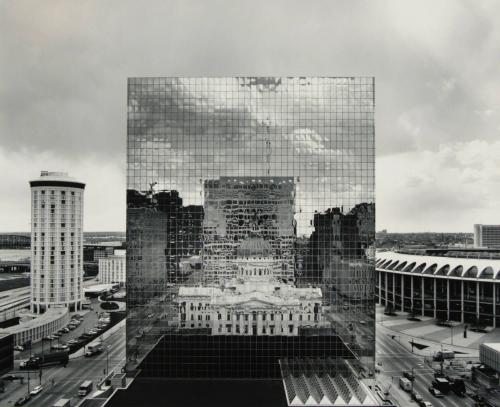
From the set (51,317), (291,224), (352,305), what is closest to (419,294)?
(352,305)

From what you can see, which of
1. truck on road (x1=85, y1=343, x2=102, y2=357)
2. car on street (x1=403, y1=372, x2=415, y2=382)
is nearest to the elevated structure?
truck on road (x1=85, y1=343, x2=102, y2=357)

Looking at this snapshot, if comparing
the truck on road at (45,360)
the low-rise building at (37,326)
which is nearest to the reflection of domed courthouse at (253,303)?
the truck on road at (45,360)

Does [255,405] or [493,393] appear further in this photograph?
[493,393]

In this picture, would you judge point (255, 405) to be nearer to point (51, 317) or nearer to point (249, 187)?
point (249, 187)

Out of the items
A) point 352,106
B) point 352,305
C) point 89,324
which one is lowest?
point 89,324

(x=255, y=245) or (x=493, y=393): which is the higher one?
(x=255, y=245)
